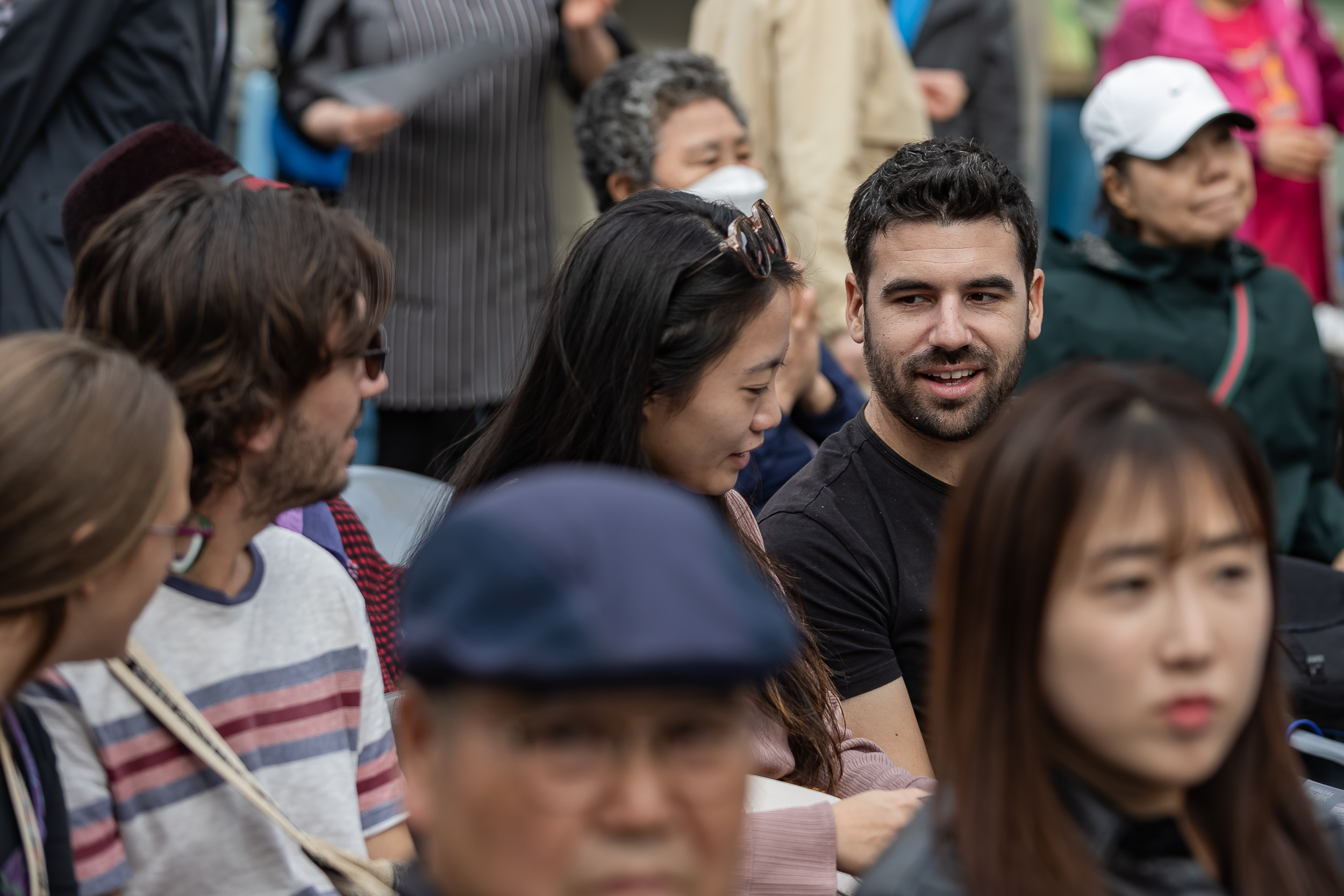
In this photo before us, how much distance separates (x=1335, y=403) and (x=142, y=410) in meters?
3.42

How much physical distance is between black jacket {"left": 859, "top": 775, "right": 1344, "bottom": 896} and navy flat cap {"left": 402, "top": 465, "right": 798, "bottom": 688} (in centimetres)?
41

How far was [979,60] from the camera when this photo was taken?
5344 mm

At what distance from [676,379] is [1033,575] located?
101 centimetres

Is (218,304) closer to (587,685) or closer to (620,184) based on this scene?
(587,685)

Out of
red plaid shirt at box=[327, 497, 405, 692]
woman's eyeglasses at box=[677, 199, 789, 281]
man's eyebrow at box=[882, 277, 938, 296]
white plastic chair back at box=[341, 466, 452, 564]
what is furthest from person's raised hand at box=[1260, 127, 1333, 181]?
red plaid shirt at box=[327, 497, 405, 692]

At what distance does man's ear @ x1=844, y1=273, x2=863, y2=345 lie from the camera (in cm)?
297

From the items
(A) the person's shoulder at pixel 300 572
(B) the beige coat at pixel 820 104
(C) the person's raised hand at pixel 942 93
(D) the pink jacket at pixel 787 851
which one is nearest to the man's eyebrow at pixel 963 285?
(D) the pink jacket at pixel 787 851

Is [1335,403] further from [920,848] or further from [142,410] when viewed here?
[142,410]

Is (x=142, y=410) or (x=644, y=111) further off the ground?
(x=644, y=111)

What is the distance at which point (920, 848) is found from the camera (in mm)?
1480

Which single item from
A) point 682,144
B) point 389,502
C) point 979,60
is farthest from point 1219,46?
point 389,502

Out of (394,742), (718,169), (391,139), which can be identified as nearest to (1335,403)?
(718,169)

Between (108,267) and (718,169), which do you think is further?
(718,169)

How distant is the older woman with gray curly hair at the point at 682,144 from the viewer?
381 centimetres
